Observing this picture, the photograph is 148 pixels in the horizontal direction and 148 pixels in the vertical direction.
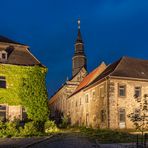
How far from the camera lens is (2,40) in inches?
1425

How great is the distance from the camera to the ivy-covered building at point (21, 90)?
31.7m

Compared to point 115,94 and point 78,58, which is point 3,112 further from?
point 78,58

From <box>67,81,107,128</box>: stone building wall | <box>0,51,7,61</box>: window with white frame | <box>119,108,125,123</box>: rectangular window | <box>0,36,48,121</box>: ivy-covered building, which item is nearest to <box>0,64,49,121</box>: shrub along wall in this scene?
<box>0,36,48,121</box>: ivy-covered building

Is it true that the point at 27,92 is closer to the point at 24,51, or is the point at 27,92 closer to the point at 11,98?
the point at 11,98

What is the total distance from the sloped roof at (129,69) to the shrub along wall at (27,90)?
1050 cm

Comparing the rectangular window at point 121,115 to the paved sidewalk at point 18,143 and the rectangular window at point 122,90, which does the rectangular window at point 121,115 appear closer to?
the rectangular window at point 122,90

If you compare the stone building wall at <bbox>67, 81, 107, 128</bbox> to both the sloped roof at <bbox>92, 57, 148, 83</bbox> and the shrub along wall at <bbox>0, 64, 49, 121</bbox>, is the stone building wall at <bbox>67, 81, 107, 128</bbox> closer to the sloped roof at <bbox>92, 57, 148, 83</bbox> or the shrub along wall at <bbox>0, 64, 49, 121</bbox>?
the sloped roof at <bbox>92, 57, 148, 83</bbox>

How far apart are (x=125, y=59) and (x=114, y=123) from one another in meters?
10.0

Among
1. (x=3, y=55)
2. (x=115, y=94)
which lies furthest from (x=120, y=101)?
(x=3, y=55)

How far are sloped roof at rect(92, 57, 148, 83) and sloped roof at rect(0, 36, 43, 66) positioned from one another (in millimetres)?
9918

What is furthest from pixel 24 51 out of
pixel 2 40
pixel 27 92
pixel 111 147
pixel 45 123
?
pixel 111 147

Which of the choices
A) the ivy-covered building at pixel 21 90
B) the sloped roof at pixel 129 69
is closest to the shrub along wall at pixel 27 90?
the ivy-covered building at pixel 21 90

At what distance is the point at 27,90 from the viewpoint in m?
32.0

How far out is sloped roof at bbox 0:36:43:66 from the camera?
3419 centimetres
